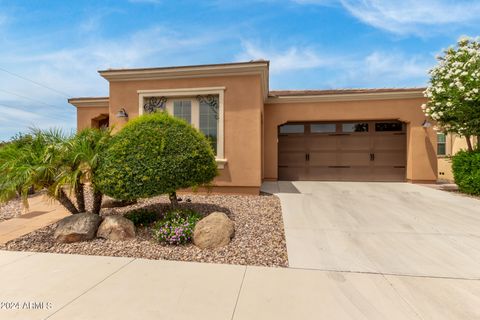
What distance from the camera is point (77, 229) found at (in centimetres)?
385

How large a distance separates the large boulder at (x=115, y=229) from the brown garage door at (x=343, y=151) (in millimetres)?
7214

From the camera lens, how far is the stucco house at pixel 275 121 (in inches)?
277

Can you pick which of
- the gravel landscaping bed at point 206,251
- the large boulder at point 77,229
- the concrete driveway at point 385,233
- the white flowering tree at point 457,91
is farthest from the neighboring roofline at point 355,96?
the large boulder at point 77,229

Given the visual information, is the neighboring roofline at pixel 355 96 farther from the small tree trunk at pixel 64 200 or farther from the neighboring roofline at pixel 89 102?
the neighboring roofline at pixel 89 102

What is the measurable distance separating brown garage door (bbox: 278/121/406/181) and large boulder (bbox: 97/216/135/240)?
7214 millimetres

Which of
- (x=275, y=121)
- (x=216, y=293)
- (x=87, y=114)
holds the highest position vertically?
(x=87, y=114)

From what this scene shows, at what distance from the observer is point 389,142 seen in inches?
375

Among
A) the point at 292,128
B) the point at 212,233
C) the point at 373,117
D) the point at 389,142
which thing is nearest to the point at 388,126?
the point at 389,142

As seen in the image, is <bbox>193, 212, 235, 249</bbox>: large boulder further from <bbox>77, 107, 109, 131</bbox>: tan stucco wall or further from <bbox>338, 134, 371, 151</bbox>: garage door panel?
<bbox>77, 107, 109, 131</bbox>: tan stucco wall

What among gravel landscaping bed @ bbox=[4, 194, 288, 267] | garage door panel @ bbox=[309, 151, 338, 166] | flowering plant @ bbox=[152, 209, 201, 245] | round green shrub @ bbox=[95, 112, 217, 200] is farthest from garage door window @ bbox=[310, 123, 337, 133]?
flowering plant @ bbox=[152, 209, 201, 245]

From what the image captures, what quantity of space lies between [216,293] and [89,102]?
12.0 metres

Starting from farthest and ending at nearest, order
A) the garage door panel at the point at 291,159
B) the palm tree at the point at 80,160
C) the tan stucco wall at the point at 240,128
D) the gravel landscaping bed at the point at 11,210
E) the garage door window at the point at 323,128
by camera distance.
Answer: the garage door panel at the point at 291,159 < the garage door window at the point at 323,128 < the tan stucco wall at the point at 240,128 < the gravel landscaping bed at the point at 11,210 < the palm tree at the point at 80,160

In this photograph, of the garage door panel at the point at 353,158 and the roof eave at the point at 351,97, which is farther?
the garage door panel at the point at 353,158

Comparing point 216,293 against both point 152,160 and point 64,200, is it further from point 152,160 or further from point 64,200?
point 64,200
